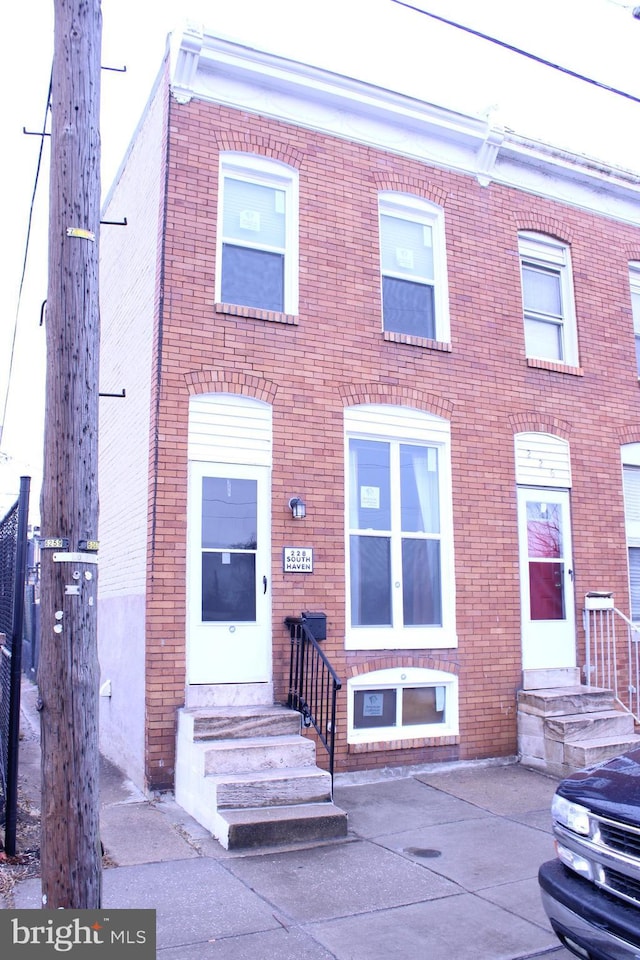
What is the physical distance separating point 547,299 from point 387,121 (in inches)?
122

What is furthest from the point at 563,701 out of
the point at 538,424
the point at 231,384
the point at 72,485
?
the point at 72,485

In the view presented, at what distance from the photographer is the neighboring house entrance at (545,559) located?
32.6 ft

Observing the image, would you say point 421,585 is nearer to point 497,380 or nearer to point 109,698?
point 497,380

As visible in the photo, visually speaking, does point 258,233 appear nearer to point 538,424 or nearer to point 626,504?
point 538,424

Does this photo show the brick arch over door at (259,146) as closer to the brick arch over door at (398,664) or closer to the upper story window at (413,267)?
the upper story window at (413,267)

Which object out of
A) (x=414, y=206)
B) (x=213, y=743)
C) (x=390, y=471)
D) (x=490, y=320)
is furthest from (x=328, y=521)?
(x=414, y=206)

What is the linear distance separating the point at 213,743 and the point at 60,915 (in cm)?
337

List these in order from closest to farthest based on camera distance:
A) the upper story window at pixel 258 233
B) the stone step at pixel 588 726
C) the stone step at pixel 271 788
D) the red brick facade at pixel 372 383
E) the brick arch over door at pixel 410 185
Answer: the stone step at pixel 271 788 → the red brick facade at pixel 372 383 → the stone step at pixel 588 726 → the upper story window at pixel 258 233 → the brick arch over door at pixel 410 185

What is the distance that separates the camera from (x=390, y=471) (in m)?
9.41

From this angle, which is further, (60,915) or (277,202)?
(277,202)

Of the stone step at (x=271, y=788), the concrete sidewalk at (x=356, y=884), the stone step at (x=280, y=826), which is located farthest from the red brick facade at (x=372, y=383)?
the stone step at (x=280, y=826)

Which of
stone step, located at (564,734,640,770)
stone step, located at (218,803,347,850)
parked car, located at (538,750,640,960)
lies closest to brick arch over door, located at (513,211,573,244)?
stone step, located at (564,734,640,770)

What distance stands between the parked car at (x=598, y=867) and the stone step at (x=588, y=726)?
14.8 feet

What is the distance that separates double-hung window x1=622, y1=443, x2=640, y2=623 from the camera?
1108 cm
